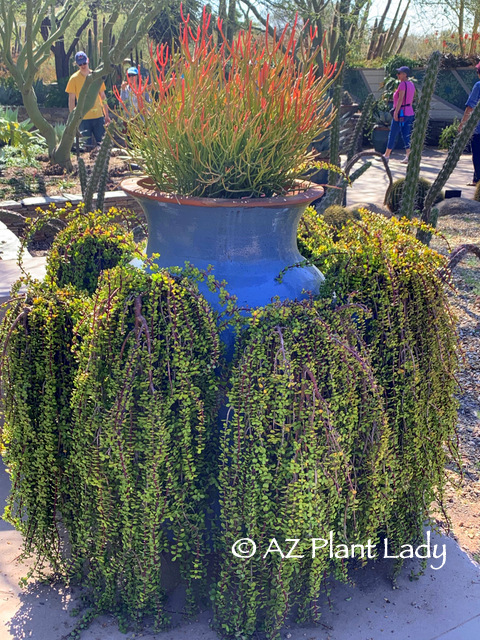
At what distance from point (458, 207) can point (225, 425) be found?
7.83 m

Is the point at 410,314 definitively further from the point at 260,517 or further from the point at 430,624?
the point at 430,624

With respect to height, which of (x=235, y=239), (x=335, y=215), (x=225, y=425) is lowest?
(x=335, y=215)

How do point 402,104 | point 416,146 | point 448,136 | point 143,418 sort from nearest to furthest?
point 143,418
point 416,146
point 402,104
point 448,136

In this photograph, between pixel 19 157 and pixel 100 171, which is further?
pixel 19 157

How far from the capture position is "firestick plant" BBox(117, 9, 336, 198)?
6.60ft

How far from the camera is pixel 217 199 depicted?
2.01 metres

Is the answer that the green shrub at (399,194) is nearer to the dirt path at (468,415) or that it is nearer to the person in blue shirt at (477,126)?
the dirt path at (468,415)

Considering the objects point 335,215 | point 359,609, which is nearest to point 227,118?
point 359,609

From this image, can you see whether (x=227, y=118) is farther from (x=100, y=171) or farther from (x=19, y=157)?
(x=19, y=157)

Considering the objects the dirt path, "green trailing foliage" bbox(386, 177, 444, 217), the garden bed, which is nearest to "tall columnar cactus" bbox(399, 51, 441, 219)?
the dirt path

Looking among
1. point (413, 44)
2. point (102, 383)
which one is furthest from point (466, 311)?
point (413, 44)

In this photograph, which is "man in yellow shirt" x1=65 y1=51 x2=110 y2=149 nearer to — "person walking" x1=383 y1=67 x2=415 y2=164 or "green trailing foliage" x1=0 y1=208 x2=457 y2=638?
"person walking" x1=383 y1=67 x2=415 y2=164

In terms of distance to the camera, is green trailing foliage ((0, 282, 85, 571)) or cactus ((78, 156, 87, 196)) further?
cactus ((78, 156, 87, 196))

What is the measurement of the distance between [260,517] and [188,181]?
118 cm
